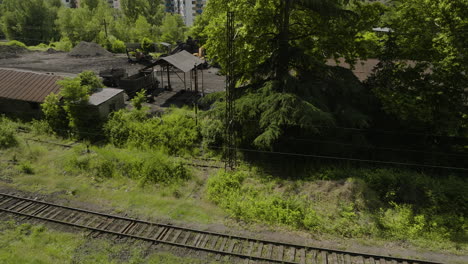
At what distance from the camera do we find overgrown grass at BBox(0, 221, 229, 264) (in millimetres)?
11664

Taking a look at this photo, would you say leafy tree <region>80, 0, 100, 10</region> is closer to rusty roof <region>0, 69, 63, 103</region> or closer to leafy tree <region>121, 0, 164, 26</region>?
leafy tree <region>121, 0, 164, 26</region>

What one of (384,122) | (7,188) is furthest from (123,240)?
(384,122)

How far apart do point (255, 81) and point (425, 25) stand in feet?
30.8

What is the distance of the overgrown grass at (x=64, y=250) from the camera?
11.7 meters

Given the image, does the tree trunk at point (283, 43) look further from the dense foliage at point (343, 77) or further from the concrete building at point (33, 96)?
the concrete building at point (33, 96)

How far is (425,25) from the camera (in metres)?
17.0

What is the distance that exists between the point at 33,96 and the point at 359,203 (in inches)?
894

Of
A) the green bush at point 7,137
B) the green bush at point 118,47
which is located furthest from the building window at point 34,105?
the green bush at point 118,47

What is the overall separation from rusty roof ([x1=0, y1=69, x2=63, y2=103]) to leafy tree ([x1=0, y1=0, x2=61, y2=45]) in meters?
50.1

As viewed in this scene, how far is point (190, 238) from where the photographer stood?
1304 centimetres

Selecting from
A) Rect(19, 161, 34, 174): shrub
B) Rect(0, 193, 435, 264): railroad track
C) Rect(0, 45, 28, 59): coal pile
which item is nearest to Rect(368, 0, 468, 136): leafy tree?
Rect(0, 193, 435, 264): railroad track

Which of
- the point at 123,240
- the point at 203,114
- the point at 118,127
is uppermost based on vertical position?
the point at 203,114

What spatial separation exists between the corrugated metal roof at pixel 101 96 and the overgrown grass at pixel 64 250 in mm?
10668

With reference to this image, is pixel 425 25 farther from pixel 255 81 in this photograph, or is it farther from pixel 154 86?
pixel 154 86
